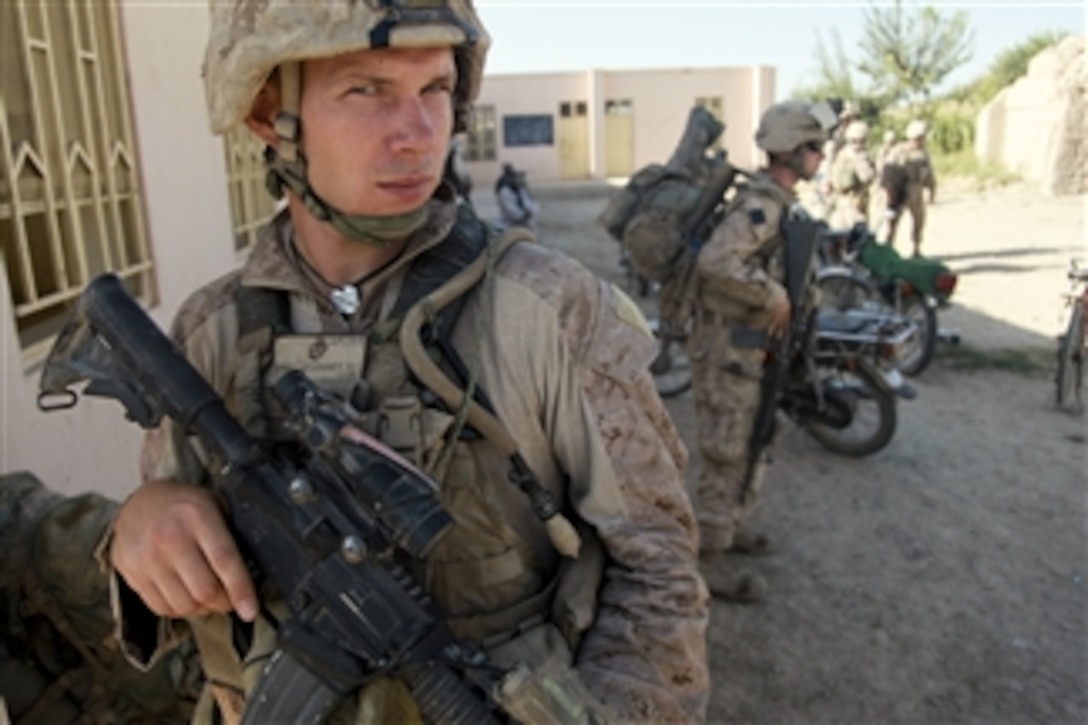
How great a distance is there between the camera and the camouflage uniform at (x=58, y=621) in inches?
74.0

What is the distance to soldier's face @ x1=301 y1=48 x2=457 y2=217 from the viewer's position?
3.80ft

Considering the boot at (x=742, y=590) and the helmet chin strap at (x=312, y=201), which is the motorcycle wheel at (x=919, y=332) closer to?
the boot at (x=742, y=590)

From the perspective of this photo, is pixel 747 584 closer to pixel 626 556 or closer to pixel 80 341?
pixel 626 556

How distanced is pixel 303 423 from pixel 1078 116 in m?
18.6

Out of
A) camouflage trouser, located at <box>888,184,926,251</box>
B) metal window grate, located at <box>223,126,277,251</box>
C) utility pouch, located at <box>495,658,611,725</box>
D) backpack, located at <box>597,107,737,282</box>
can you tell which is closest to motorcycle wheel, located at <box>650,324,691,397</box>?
backpack, located at <box>597,107,737,282</box>

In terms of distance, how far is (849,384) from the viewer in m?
5.09

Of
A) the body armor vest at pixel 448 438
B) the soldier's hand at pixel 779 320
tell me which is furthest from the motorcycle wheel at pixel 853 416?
the body armor vest at pixel 448 438

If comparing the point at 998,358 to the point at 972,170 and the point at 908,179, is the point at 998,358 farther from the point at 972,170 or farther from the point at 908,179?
the point at 972,170

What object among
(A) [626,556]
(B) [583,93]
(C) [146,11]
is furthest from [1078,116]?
(A) [626,556]

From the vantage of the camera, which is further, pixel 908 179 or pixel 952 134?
pixel 952 134

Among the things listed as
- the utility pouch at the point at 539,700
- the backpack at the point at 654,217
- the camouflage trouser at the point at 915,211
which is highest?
the backpack at the point at 654,217

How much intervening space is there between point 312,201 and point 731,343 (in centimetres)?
289

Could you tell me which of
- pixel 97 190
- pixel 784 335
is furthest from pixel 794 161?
pixel 97 190

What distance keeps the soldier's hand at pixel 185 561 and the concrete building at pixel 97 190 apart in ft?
5.27
